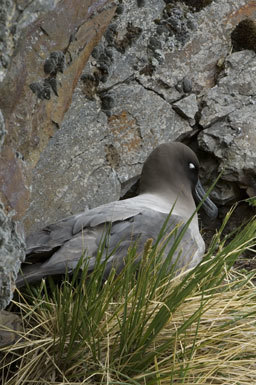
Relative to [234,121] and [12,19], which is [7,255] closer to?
[12,19]

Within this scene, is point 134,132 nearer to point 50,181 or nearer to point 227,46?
point 50,181

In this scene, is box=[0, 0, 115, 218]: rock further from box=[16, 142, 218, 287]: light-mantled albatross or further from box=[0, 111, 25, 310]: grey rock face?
box=[16, 142, 218, 287]: light-mantled albatross

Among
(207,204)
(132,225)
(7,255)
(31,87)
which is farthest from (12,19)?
(207,204)

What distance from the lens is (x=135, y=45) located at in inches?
194

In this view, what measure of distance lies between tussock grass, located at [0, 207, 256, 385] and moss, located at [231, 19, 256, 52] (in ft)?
10.3

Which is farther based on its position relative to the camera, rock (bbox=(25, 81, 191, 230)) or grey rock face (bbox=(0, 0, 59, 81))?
rock (bbox=(25, 81, 191, 230))

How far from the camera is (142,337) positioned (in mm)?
2482

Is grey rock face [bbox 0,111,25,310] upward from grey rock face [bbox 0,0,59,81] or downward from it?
downward

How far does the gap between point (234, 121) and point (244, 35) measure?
2.70 feet

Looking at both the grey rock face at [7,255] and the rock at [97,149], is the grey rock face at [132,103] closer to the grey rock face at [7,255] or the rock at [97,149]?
the rock at [97,149]

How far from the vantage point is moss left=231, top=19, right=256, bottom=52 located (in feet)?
17.7

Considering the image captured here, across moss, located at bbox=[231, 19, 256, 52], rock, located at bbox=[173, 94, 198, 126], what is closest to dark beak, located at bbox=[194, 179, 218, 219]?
rock, located at bbox=[173, 94, 198, 126]

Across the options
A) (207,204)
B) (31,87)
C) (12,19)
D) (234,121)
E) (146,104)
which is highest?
(12,19)

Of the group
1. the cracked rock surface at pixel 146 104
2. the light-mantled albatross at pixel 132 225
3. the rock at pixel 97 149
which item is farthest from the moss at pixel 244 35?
the light-mantled albatross at pixel 132 225
